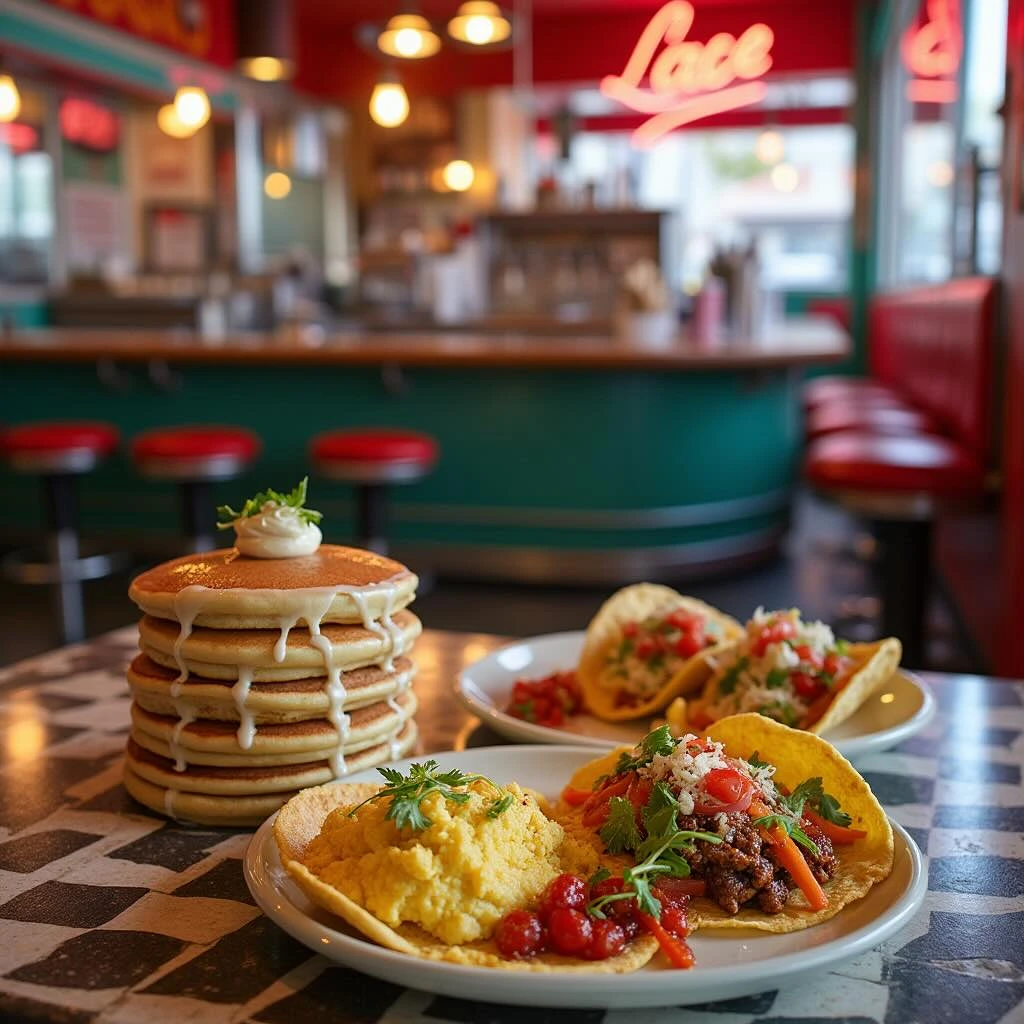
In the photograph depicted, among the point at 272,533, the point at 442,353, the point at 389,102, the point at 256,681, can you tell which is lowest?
the point at 256,681

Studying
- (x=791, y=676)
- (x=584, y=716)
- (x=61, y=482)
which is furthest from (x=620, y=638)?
(x=61, y=482)

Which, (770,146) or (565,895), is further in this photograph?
(770,146)

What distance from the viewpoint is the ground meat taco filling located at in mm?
954

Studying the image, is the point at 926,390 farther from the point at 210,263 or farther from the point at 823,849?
the point at 210,263

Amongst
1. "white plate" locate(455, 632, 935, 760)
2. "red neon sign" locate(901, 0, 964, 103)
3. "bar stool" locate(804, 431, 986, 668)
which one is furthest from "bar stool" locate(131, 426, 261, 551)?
"red neon sign" locate(901, 0, 964, 103)

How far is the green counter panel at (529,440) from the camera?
219 inches

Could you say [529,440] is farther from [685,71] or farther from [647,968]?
[685,71]

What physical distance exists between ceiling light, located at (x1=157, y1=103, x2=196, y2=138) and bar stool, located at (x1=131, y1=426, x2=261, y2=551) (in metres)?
3.90

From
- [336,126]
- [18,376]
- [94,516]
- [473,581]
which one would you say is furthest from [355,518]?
[336,126]

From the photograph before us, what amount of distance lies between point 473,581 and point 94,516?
2.11 meters

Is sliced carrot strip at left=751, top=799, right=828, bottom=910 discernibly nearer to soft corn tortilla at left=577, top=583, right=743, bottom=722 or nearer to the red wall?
soft corn tortilla at left=577, top=583, right=743, bottom=722

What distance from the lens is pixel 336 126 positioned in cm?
1189

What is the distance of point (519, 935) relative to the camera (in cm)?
88

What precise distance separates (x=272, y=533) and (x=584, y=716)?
515 millimetres
